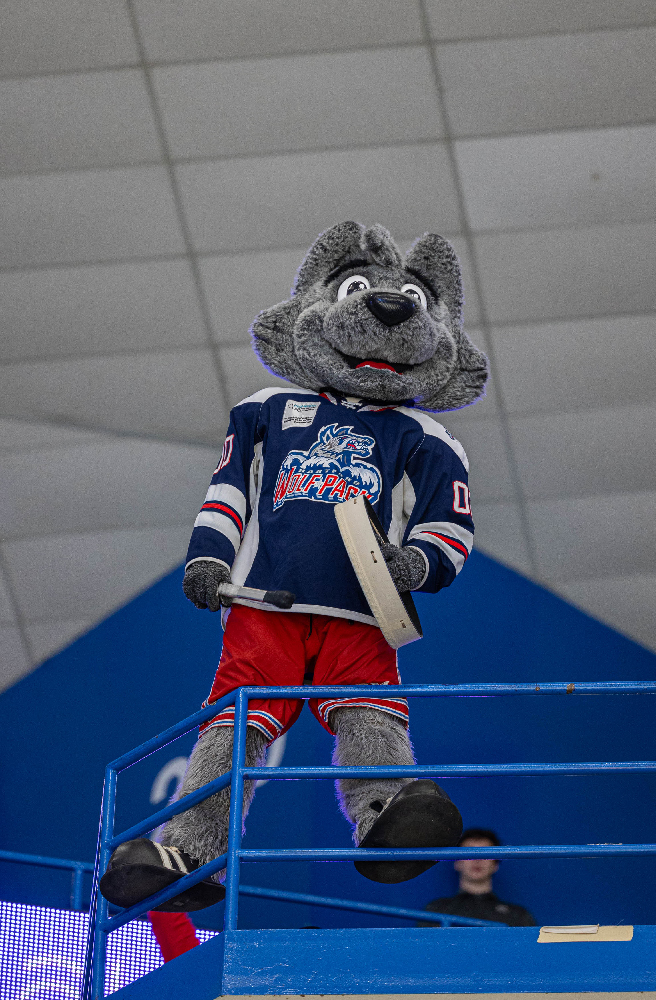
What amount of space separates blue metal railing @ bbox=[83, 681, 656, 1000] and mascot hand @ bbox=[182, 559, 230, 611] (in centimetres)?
22

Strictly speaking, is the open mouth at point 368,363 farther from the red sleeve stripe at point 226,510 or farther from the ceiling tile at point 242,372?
the ceiling tile at point 242,372

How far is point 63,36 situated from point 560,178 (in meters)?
2.06

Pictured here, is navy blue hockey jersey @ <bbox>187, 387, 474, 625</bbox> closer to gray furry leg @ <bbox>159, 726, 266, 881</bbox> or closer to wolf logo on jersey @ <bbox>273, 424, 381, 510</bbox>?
wolf logo on jersey @ <bbox>273, 424, 381, 510</bbox>

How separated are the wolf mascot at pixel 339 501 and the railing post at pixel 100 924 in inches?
5.5

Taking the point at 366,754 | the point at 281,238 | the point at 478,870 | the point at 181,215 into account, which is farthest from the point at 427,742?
the point at 366,754

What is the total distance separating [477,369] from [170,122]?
7.66ft

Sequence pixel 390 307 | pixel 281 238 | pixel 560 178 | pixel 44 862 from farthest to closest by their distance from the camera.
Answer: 1. pixel 281 238
2. pixel 560 178
3. pixel 44 862
4. pixel 390 307

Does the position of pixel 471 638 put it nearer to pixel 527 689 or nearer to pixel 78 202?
pixel 78 202

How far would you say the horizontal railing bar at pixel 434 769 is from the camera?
1828mm

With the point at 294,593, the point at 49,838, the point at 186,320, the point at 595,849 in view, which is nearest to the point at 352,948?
the point at 595,849

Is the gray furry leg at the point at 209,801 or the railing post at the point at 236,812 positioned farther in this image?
the gray furry leg at the point at 209,801

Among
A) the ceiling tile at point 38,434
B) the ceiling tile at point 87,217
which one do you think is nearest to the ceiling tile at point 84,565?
the ceiling tile at point 38,434

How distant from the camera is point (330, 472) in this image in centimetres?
238

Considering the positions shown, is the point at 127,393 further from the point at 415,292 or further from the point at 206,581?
the point at 206,581
